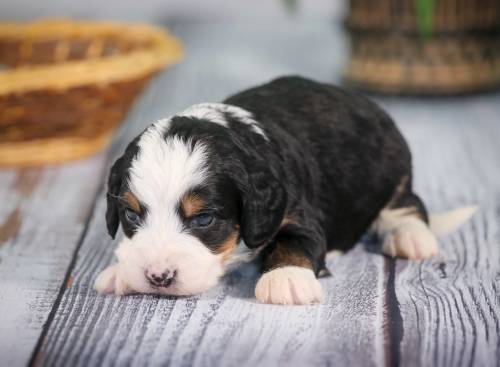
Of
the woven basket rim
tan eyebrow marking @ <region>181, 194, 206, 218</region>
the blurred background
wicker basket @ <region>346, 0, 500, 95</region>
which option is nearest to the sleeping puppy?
tan eyebrow marking @ <region>181, 194, 206, 218</region>

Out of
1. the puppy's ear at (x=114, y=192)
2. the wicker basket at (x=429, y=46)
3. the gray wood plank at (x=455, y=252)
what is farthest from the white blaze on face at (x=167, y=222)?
the wicker basket at (x=429, y=46)

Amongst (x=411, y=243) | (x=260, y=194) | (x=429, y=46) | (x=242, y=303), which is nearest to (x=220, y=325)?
(x=242, y=303)

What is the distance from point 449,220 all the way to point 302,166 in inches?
33.0

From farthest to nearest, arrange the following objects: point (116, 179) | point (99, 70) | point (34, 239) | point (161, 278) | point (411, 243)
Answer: point (99, 70), point (34, 239), point (411, 243), point (116, 179), point (161, 278)

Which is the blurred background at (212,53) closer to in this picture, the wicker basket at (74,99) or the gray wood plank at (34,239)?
the wicker basket at (74,99)

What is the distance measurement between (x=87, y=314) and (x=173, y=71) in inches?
170

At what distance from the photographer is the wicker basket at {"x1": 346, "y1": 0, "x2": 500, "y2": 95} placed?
5.79m

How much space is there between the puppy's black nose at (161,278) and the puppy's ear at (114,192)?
13.9 inches

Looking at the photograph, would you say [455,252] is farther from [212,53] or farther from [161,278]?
[212,53]

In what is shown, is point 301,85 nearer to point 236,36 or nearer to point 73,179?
point 73,179

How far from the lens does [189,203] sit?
110 inches

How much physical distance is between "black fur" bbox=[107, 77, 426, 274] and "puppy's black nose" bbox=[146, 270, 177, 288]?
0.17m

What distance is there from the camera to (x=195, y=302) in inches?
115

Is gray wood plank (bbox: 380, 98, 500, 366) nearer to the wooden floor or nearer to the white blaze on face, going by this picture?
the wooden floor
